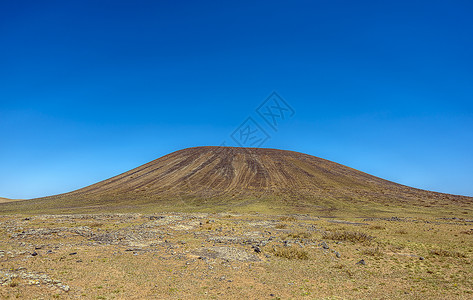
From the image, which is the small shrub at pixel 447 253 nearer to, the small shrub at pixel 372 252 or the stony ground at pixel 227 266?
the stony ground at pixel 227 266

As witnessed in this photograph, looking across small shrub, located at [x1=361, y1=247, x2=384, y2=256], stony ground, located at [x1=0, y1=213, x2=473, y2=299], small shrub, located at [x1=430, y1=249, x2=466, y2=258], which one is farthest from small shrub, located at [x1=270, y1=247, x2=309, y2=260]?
small shrub, located at [x1=430, y1=249, x2=466, y2=258]

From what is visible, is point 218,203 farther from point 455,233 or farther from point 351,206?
point 455,233

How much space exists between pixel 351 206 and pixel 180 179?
47.7 m

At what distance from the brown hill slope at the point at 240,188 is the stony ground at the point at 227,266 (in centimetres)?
3205

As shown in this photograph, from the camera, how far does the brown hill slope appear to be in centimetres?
5819

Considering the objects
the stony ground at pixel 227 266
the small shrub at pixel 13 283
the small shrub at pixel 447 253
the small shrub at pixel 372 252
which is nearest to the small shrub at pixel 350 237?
the stony ground at pixel 227 266

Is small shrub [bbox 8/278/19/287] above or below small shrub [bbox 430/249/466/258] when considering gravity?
below

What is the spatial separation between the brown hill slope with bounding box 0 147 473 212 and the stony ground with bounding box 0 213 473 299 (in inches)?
1262

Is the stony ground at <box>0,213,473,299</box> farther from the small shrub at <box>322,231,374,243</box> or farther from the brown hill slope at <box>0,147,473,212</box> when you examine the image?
the brown hill slope at <box>0,147,473,212</box>

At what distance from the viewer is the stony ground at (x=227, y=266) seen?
10438 mm

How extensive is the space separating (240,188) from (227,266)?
57.8 m

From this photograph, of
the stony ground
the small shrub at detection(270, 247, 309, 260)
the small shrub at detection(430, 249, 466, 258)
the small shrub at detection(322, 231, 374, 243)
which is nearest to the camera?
the stony ground

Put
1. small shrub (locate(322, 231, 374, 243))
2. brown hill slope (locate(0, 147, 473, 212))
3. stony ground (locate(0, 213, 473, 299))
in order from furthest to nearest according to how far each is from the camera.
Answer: brown hill slope (locate(0, 147, 473, 212))
small shrub (locate(322, 231, 374, 243))
stony ground (locate(0, 213, 473, 299))

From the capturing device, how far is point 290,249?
1636cm
